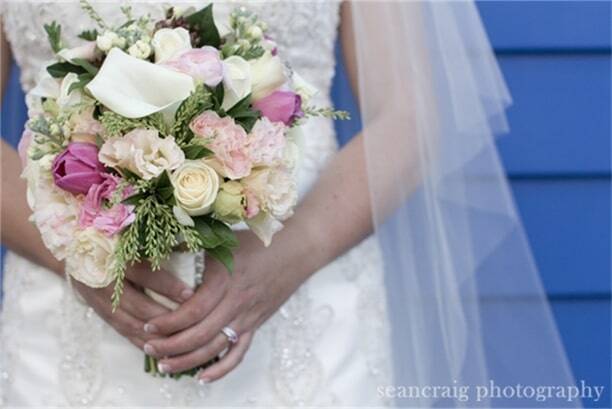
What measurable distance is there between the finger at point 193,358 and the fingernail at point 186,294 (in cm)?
6

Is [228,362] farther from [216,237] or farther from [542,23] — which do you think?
[542,23]

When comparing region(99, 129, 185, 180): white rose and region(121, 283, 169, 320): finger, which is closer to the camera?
region(99, 129, 185, 180): white rose

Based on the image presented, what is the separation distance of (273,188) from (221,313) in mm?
196

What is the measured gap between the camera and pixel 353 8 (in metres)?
1.33

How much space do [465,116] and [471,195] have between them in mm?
104

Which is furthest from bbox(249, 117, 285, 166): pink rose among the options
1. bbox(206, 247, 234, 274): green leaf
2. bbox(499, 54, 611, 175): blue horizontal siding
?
bbox(499, 54, 611, 175): blue horizontal siding

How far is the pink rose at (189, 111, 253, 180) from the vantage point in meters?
0.99

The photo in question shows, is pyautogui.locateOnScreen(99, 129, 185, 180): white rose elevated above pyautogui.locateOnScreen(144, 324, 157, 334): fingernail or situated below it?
above

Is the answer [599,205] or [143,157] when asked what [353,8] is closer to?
[143,157]

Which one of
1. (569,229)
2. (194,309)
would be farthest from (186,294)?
(569,229)

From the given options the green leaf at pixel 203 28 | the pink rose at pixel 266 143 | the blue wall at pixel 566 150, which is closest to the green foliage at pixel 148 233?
the pink rose at pixel 266 143

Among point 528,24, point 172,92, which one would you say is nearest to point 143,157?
point 172,92

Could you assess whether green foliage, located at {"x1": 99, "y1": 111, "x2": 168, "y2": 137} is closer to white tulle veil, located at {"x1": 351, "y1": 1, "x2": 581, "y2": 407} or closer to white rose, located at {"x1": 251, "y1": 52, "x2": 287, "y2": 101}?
white rose, located at {"x1": 251, "y1": 52, "x2": 287, "y2": 101}

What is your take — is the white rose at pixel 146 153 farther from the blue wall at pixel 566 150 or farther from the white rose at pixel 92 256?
the blue wall at pixel 566 150
